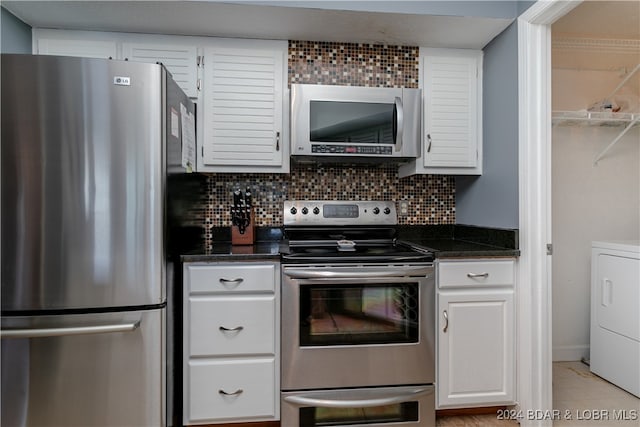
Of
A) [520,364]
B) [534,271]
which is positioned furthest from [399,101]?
[520,364]

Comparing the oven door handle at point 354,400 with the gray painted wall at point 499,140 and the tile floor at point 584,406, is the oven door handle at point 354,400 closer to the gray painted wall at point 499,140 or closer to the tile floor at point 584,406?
the tile floor at point 584,406

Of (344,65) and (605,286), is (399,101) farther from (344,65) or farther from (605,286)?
(605,286)

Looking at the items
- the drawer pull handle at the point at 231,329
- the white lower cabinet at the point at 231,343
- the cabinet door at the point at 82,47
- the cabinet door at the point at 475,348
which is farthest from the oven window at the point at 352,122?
the cabinet door at the point at 82,47

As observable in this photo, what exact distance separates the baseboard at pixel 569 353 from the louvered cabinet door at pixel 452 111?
1461 mm

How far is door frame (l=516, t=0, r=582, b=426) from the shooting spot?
5.43 feet

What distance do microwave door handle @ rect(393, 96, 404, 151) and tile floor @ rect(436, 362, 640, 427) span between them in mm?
1501

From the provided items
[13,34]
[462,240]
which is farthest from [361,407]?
[13,34]

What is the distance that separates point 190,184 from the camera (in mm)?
1830

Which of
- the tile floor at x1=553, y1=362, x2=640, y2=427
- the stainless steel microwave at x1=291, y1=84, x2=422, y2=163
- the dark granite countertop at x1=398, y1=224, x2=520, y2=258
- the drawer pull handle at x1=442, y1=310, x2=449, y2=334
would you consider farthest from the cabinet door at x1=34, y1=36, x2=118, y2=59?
the tile floor at x1=553, y1=362, x2=640, y2=427

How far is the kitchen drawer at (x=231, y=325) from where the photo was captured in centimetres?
158

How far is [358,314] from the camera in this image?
1657 mm

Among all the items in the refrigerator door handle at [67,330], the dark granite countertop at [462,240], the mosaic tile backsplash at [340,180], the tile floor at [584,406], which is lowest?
the tile floor at [584,406]

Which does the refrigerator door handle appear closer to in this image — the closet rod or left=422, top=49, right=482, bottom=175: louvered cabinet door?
left=422, top=49, right=482, bottom=175: louvered cabinet door

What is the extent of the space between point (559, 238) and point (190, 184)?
248cm
